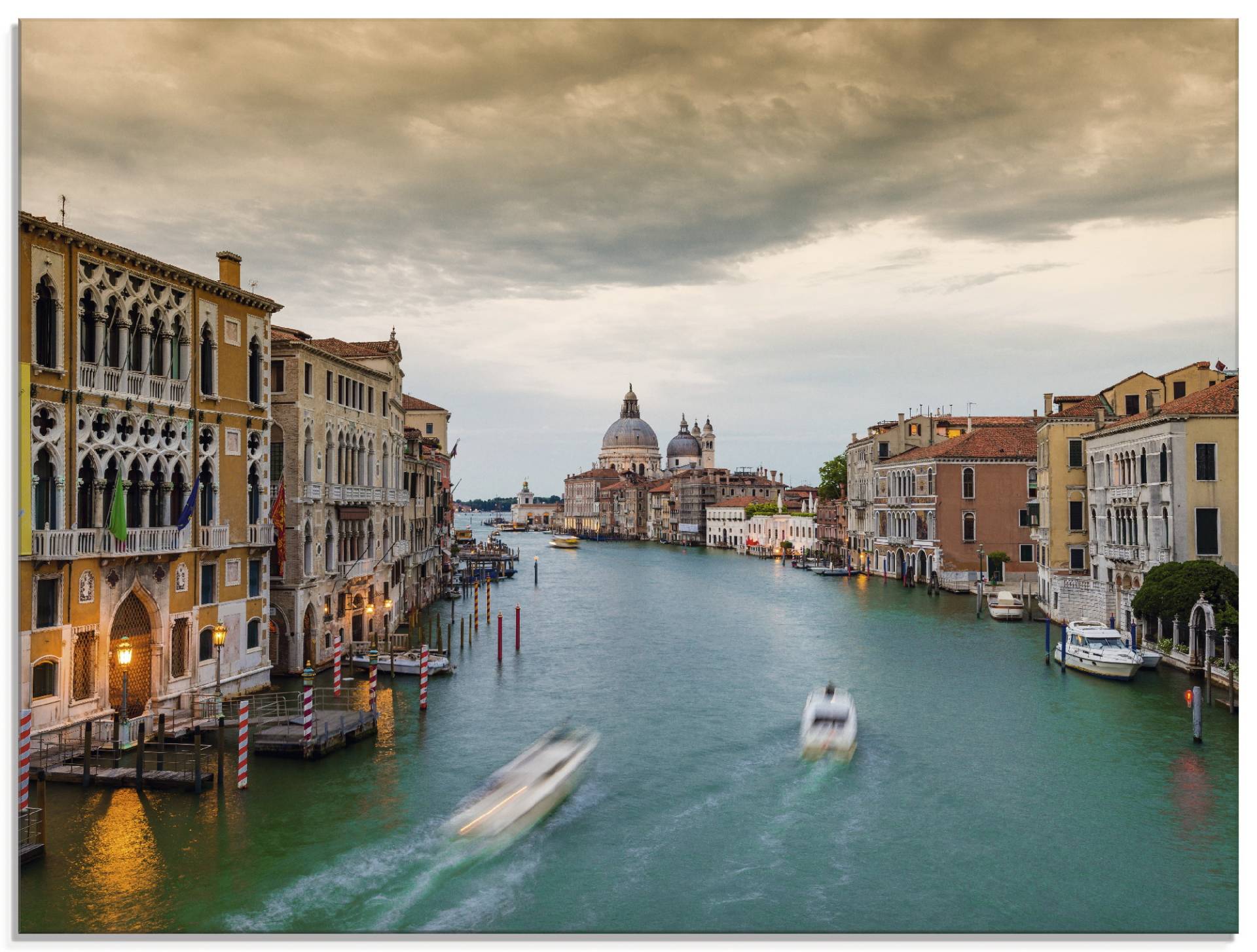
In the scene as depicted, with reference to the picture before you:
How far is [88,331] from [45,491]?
2417 mm

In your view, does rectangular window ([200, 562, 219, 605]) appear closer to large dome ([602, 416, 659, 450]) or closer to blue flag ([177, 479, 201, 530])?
blue flag ([177, 479, 201, 530])

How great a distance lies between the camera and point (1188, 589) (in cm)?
2042

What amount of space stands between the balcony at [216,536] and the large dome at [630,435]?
156419 millimetres

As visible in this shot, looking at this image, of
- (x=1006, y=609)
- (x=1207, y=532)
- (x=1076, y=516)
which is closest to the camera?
(x=1207, y=532)

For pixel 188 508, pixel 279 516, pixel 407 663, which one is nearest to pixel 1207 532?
pixel 407 663

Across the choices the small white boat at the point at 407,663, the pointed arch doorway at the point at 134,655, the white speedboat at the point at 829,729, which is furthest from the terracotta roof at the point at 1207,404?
the pointed arch doorway at the point at 134,655

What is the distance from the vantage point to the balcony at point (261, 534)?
1842 centimetres

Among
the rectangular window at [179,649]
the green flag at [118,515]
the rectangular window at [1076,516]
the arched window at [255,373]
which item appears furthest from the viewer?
the rectangular window at [1076,516]

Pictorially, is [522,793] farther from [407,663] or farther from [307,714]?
[407,663]

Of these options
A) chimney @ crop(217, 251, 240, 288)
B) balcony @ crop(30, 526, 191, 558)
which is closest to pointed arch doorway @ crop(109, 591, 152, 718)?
balcony @ crop(30, 526, 191, 558)

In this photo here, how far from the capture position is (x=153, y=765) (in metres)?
14.1

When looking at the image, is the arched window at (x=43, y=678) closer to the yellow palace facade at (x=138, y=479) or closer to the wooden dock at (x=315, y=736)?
the yellow palace facade at (x=138, y=479)

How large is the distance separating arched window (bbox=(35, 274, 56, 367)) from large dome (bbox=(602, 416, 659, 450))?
160 meters
